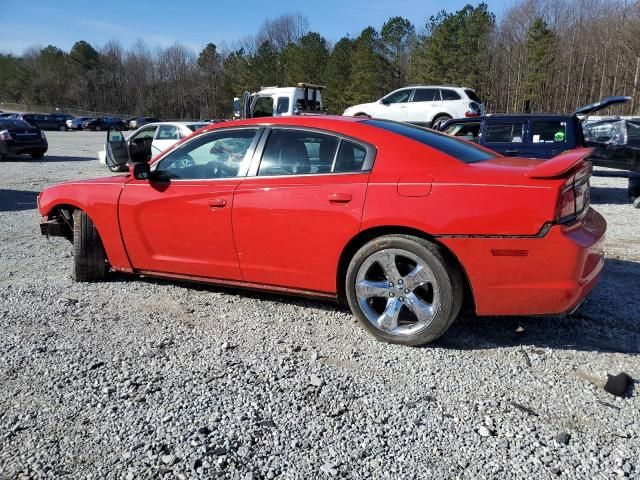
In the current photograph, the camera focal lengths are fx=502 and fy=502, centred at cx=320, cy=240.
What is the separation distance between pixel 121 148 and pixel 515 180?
3397 mm

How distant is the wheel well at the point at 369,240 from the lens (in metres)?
3.09

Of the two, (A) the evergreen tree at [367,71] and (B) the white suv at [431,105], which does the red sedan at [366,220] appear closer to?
(B) the white suv at [431,105]

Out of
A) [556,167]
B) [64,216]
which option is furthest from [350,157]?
[64,216]

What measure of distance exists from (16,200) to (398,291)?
8.57m

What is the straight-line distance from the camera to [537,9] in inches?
2143

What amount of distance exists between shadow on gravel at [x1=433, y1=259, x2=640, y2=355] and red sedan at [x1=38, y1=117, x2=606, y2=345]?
0.27 meters

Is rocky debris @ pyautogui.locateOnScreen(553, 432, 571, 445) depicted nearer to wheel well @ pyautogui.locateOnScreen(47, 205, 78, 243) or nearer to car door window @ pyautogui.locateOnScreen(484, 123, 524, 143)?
wheel well @ pyautogui.locateOnScreen(47, 205, 78, 243)

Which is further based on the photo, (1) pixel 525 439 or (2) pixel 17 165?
(2) pixel 17 165

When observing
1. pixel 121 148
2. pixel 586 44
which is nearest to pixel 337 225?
pixel 121 148

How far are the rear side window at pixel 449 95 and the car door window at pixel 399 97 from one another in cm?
115

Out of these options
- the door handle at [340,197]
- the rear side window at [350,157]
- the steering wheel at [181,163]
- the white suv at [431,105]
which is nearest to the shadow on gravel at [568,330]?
the door handle at [340,197]

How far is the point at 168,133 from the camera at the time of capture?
42.1ft

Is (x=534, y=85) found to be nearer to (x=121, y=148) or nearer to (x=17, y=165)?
(x=17, y=165)

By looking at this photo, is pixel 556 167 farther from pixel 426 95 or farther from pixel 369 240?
pixel 426 95
